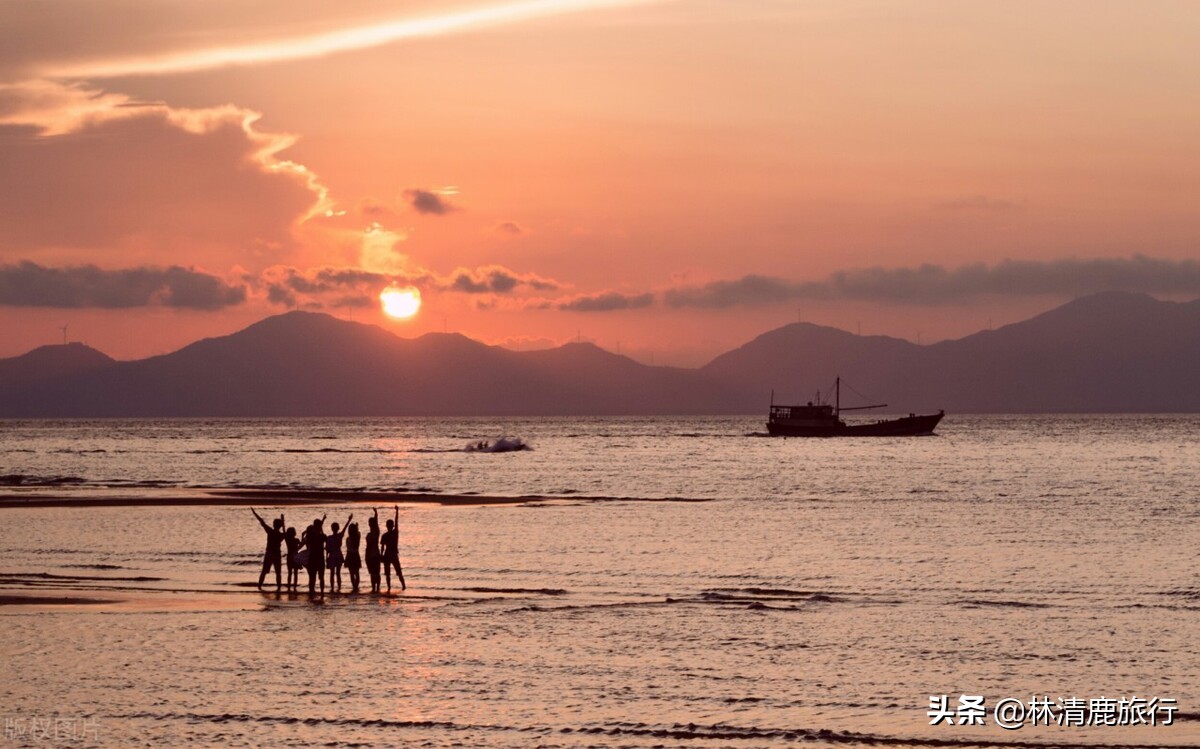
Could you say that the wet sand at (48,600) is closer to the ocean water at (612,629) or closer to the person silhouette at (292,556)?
the ocean water at (612,629)

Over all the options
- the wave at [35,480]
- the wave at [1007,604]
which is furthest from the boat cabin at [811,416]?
the wave at [1007,604]

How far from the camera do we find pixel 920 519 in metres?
61.9

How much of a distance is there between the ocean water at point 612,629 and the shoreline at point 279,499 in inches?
166

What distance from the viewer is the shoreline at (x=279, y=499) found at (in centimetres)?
7000

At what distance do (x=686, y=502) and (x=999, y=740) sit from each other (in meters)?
54.9

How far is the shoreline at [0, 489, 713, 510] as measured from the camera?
70.0 meters

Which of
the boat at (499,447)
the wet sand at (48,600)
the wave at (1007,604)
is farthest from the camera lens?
the boat at (499,447)

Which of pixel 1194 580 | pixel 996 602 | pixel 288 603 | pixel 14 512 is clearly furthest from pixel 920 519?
pixel 14 512

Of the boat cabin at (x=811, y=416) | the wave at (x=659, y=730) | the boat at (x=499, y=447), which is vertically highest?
the boat cabin at (x=811, y=416)

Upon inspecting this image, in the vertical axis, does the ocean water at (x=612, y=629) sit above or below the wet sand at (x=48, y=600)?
below

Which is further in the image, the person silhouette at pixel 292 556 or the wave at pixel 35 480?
the wave at pixel 35 480

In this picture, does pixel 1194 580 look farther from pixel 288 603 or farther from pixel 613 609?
pixel 288 603

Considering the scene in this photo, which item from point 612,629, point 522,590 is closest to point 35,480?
point 522,590

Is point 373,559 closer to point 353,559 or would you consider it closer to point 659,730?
point 353,559
